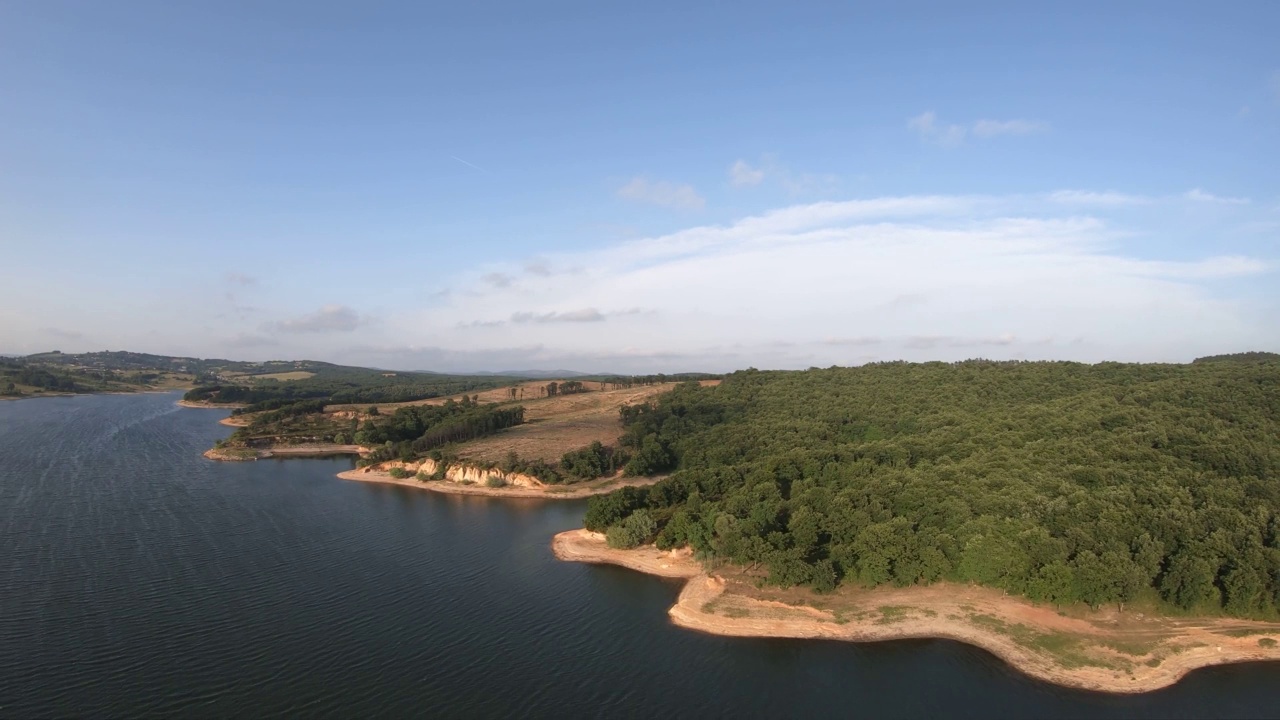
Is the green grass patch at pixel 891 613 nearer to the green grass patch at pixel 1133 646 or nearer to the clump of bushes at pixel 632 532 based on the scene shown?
the green grass patch at pixel 1133 646

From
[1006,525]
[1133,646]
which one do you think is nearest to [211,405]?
[1006,525]

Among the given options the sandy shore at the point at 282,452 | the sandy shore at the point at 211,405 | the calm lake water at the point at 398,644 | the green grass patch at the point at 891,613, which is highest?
the sandy shore at the point at 211,405

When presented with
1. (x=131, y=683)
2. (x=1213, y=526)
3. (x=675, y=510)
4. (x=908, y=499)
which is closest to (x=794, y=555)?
(x=908, y=499)

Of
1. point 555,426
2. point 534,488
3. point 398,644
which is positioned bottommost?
point 398,644

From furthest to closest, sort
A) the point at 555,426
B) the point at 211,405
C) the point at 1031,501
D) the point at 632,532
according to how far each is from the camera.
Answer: the point at 211,405
the point at 555,426
the point at 632,532
the point at 1031,501

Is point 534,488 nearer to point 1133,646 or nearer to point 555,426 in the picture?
point 555,426

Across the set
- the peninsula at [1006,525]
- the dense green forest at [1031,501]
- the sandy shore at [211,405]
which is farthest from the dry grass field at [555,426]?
the sandy shore at [211,405]
